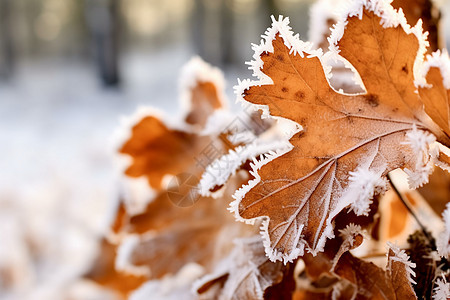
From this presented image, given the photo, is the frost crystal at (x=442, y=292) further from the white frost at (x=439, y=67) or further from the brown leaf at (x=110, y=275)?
the brown leaf at (x=110, y=275)

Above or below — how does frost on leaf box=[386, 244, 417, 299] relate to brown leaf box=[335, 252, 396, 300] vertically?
below

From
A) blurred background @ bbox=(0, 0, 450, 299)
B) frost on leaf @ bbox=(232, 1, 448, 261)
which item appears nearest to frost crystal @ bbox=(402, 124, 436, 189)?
frost on leaf @ bbox=(232, 1, 448, 261)

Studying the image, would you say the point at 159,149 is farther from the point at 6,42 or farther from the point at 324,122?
the point at 6,42

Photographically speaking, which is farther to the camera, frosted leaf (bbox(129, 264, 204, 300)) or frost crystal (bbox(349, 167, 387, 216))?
frosted leaf (bbox(129, 264, 204, 300))

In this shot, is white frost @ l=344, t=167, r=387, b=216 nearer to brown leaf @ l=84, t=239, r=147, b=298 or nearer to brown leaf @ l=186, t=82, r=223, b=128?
brown leaf @ l=186, t=82, r=223, b=128

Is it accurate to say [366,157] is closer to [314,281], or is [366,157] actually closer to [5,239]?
[314,281]

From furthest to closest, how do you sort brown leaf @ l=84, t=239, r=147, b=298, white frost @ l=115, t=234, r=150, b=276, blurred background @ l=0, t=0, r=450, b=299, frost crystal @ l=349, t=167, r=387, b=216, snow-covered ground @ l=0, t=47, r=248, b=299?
1. blurred background @ l=0, t=0, r=450, b=299
2. snow-covered ground @ l=0, t=47, r=248, b=299
3. brown leaf @ l=84, t=239, r=147, b=298
4. white frost @ l=115, t=234, r=150, b=276
5. frost crystal @ l=349, t=167, r=387, b=216
